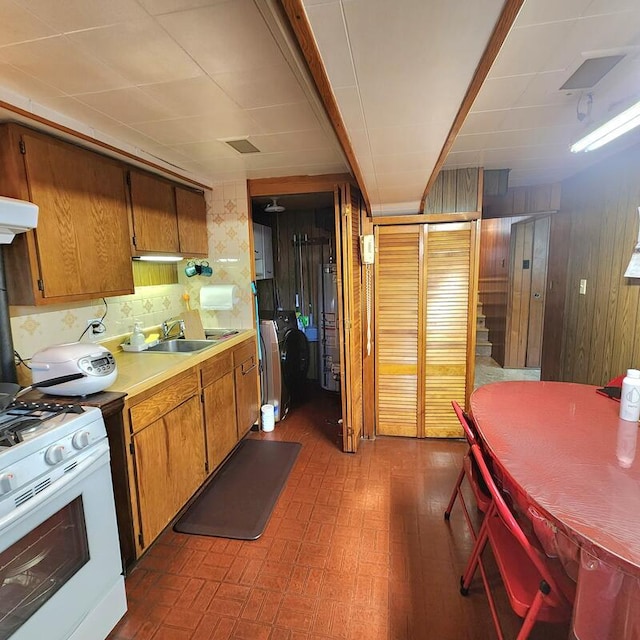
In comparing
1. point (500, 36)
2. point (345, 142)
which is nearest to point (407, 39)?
point (500, 36)

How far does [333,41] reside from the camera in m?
0.86

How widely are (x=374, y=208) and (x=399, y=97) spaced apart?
5.45 ft

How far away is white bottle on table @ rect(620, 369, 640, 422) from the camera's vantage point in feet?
5.03

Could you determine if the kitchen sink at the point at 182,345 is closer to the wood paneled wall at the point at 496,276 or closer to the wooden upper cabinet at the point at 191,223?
the wooden upper cabinet at the point at 191,223

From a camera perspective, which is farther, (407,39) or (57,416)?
(57,416)

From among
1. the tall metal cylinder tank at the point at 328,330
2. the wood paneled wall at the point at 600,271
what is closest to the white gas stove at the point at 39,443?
the tall metal cylinder tank at the point at 328,330

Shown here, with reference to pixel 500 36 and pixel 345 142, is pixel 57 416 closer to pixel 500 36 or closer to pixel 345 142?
pixel 345 142

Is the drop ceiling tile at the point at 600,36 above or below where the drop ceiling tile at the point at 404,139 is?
above

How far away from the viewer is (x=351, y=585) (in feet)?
5.42

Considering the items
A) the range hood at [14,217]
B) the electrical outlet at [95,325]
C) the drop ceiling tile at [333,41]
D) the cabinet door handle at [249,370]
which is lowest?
the cabinet door handle at [249,370]

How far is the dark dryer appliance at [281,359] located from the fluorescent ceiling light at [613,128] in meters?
2.52

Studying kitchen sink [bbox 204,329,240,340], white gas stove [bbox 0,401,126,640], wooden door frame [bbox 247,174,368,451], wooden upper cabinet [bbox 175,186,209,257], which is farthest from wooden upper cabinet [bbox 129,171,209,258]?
white gas stove [bbox 0,401,126,640]

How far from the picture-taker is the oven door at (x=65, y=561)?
110 cm

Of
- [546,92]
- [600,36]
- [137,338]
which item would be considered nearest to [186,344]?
[137,338]
